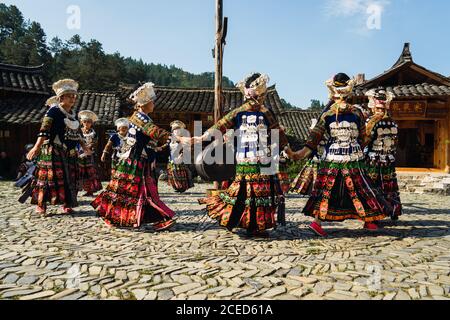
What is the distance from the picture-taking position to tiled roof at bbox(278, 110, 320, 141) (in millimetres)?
25312

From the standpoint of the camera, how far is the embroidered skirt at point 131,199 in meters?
5.07

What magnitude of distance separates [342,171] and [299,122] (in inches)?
908

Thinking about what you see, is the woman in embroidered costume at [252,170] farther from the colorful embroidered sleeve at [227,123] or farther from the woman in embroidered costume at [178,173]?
the woman in embroidered costume at [178,173]

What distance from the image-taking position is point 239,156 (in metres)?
4.78

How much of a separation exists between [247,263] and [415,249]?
6.88 ft

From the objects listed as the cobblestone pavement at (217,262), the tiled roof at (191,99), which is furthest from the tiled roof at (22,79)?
the cobblestone pavement at (217,262)

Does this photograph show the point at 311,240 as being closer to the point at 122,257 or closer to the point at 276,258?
the point at 276,258

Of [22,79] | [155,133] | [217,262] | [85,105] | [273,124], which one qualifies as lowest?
[217,262]

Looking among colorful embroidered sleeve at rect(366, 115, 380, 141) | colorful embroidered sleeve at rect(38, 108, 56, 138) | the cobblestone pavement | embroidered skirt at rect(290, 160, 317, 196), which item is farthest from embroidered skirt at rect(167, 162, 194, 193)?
colorful embroidered sleeve at rect(366, 115, 380, 141)

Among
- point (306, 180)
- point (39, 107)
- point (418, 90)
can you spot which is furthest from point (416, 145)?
point (39, 107)

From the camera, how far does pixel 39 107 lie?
16.3 metres

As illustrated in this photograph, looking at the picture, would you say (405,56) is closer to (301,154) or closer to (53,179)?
(301,154)

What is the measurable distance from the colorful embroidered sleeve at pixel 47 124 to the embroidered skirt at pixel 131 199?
1.54 meters

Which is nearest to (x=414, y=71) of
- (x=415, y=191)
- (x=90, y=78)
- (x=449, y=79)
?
(x=449, y=79)
